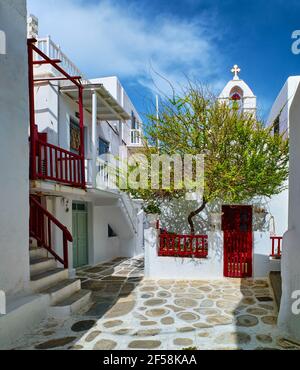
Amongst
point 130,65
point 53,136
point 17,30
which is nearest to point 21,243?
point 17,30

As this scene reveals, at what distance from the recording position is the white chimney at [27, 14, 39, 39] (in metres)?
7.52

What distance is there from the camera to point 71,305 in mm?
5035

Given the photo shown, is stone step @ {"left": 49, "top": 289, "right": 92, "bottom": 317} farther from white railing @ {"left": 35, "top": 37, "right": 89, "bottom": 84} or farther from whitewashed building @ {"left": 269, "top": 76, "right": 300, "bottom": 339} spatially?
white railing @ {"left": 35, "top": 37, "right": 89, "bottom": 84}

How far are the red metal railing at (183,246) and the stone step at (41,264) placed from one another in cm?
330

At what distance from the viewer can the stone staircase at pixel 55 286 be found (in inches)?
194

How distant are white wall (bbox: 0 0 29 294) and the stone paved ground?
47.8 inches

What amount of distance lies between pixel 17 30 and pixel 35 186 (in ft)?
9.61

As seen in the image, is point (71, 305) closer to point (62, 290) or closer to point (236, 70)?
point (62, 290)

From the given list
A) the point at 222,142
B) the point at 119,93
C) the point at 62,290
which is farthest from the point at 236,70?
the point at 62,290

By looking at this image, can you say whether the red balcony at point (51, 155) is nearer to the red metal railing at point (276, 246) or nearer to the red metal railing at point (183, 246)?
the red metal railing at point (183, 246)
